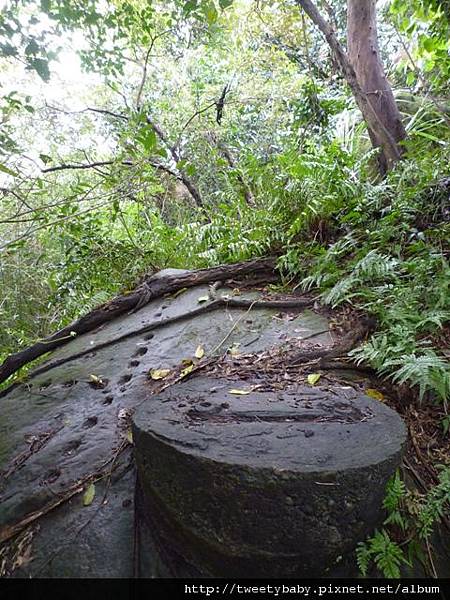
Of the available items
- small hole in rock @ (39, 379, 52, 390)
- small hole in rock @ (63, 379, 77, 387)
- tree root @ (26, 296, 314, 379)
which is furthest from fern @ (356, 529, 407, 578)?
small hole in rock @ (39, 379, 52, 390)

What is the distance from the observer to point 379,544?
52.6 inches

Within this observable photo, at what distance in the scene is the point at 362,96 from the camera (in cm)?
372

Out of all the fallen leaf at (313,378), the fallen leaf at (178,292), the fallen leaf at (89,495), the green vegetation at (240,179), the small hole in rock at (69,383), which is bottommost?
the fallen leaf at (89,495)

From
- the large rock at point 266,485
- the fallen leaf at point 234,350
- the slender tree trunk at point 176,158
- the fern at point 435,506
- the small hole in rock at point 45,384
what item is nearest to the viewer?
the large rock at point 266,485

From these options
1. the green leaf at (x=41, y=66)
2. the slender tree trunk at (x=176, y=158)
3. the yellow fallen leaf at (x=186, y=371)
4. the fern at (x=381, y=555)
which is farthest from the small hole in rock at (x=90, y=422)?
the slender tree trunk at (x=176, y=158)

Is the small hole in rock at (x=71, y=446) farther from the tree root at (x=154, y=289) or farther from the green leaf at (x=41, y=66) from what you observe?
the green leaf at (x=41, y=66)

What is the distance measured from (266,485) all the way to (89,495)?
935 mm

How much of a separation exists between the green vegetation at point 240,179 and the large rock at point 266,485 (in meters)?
0.19

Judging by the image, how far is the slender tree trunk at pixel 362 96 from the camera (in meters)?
3.56

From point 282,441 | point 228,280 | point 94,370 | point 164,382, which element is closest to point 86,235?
point 228,280

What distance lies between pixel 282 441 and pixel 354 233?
7.29ft

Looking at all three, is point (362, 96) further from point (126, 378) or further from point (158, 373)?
point (126, 378)

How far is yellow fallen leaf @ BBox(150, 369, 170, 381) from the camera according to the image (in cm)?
236

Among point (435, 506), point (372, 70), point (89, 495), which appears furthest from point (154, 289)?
point (372, 70)
